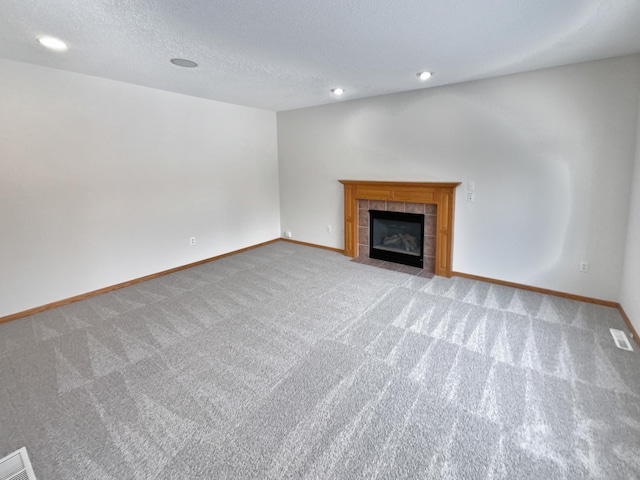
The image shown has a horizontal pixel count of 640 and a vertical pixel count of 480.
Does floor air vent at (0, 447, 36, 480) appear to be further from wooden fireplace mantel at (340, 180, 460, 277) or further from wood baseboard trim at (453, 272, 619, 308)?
wood baseboard trim at (453, 272, 619, 308)

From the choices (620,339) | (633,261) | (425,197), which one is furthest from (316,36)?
(620,339)

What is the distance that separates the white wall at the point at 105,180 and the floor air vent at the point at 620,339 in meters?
4.99

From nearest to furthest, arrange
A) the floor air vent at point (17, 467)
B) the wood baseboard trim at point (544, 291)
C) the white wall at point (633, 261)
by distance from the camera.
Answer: the floor air vent at point (17, 467), the white wall at point (633, 261), the wood baseboard trim at point (544, 291)

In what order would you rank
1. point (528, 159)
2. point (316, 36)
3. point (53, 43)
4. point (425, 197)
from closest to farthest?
point (316, 36) → point (53, 43) → point (528, 159) → point (425, 197)

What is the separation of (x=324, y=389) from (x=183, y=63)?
3.24 meters

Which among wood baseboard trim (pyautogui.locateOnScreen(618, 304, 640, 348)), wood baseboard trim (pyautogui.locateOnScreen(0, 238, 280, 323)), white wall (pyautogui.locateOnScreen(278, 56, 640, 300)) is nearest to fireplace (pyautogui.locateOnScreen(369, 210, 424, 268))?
white wall (pyautogui.locateOnScreen(278, 56, 640, 300))

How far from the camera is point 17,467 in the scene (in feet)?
5.12

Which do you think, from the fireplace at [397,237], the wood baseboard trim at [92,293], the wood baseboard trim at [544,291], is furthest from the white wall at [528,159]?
the wood baseboard trim at [92,293]

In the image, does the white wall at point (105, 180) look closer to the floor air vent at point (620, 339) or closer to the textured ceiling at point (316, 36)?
the textured ceiling at point (316, 36)

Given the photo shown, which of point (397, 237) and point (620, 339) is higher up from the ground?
point (397, 237)

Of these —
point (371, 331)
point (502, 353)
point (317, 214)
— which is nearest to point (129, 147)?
point (317, 214)

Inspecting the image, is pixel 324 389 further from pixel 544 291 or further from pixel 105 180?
pixel 105 180

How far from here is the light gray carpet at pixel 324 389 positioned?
1572 millimetres

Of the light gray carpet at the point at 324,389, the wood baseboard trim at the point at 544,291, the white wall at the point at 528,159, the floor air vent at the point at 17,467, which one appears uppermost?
the white wall at the point at 528,159
